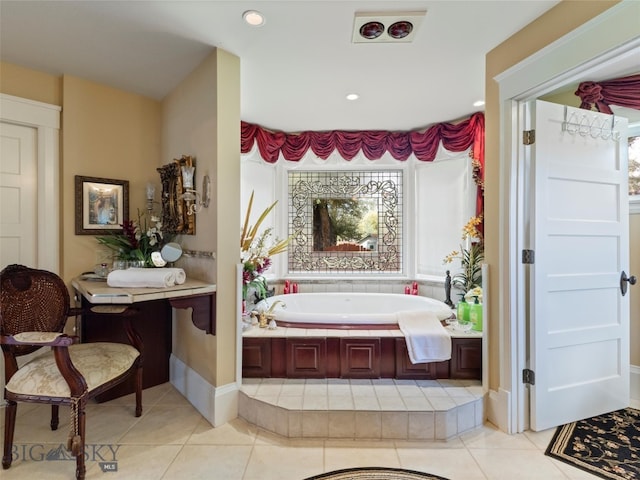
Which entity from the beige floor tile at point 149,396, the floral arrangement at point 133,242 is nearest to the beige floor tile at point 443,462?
the beige floor tile at point 149,396

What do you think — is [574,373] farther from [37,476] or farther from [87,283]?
[87,283]

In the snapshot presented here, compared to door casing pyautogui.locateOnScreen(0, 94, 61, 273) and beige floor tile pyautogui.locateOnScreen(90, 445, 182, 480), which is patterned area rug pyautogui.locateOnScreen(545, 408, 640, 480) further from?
door casing pyautogui.locateOnScreen(0, 94, 61, 273)

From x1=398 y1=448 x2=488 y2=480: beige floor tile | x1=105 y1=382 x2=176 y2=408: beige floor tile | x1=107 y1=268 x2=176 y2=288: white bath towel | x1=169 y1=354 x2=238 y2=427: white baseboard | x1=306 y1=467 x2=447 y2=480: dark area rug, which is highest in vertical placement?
x1=107 y1=268 x2=176 y2=288: white bath towel

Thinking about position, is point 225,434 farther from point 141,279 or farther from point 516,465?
point 516,465

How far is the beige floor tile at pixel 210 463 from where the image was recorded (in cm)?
160

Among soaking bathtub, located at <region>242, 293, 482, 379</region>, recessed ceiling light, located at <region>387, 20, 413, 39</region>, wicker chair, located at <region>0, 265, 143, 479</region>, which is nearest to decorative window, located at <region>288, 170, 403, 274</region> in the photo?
soaking bathtub, located at <region>242, 293, 482, 379</region>

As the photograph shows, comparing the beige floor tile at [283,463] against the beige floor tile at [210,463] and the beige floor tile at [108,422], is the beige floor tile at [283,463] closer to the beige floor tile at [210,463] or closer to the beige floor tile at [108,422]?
the beige floor tile at [210,463]

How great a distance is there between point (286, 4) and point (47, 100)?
2.00 metres

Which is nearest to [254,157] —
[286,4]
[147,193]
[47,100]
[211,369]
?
[147,193]

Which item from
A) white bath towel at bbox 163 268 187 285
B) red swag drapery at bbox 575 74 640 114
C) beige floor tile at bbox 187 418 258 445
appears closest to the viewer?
beige floor tile at bbox 187 418 258 445

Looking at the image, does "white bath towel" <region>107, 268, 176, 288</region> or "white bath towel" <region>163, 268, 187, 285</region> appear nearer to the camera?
"white bath towel" <region>107, 268, 176, 288</region>

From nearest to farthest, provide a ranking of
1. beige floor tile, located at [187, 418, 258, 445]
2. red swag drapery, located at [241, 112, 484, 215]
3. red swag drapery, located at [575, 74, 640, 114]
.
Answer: beige floor tile, located at [187, 418, 258, 445], red swag drapery, located at [575, 74, 640, 114], red swag drapery, located at [241, 112, 484, 215]

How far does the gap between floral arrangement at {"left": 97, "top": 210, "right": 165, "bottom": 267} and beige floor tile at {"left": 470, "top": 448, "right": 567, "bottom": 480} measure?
2.47 m

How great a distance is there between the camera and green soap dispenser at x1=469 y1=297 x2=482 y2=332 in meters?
2.46
